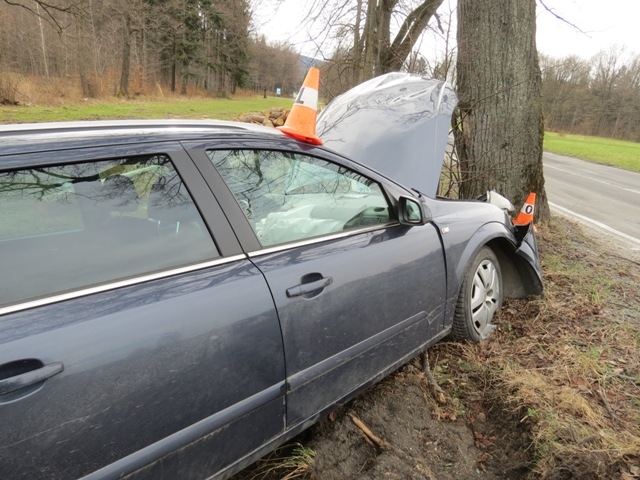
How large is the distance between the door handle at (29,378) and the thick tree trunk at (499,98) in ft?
→ 16.5

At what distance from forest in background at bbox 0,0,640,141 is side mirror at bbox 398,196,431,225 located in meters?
3.80

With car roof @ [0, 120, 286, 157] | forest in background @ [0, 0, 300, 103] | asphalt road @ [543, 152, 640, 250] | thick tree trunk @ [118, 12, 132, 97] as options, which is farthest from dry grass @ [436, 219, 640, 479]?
thick tree trunk @ [118, 12, 132, 97]

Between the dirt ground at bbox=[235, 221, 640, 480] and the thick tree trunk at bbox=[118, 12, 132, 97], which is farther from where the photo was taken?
the thick tree trunk at bbox=[118, 12, 132, 97]

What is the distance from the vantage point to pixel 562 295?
396 cm

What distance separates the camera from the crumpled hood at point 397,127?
3.56m

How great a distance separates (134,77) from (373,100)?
137 ft

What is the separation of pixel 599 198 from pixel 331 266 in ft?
34.8

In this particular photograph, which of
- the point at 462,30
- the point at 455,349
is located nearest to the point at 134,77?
the point at 462,30

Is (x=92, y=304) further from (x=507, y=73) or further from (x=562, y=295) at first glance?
(x=507, y=73)

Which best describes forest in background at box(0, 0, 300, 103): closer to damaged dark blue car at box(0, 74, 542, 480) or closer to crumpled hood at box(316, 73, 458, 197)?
crumpled hood at box(316, 73, 458, 197)

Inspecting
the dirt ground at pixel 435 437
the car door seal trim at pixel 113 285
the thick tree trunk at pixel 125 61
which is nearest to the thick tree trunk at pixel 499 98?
the dirt ground at pixel 435 437

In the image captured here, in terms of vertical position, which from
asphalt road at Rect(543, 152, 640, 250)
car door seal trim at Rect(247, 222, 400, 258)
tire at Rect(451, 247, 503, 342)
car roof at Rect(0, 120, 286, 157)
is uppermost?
car roof at Rect(0, 120, 286, 157)

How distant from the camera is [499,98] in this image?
517 centimetres

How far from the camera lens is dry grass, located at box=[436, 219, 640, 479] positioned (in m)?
2.12
